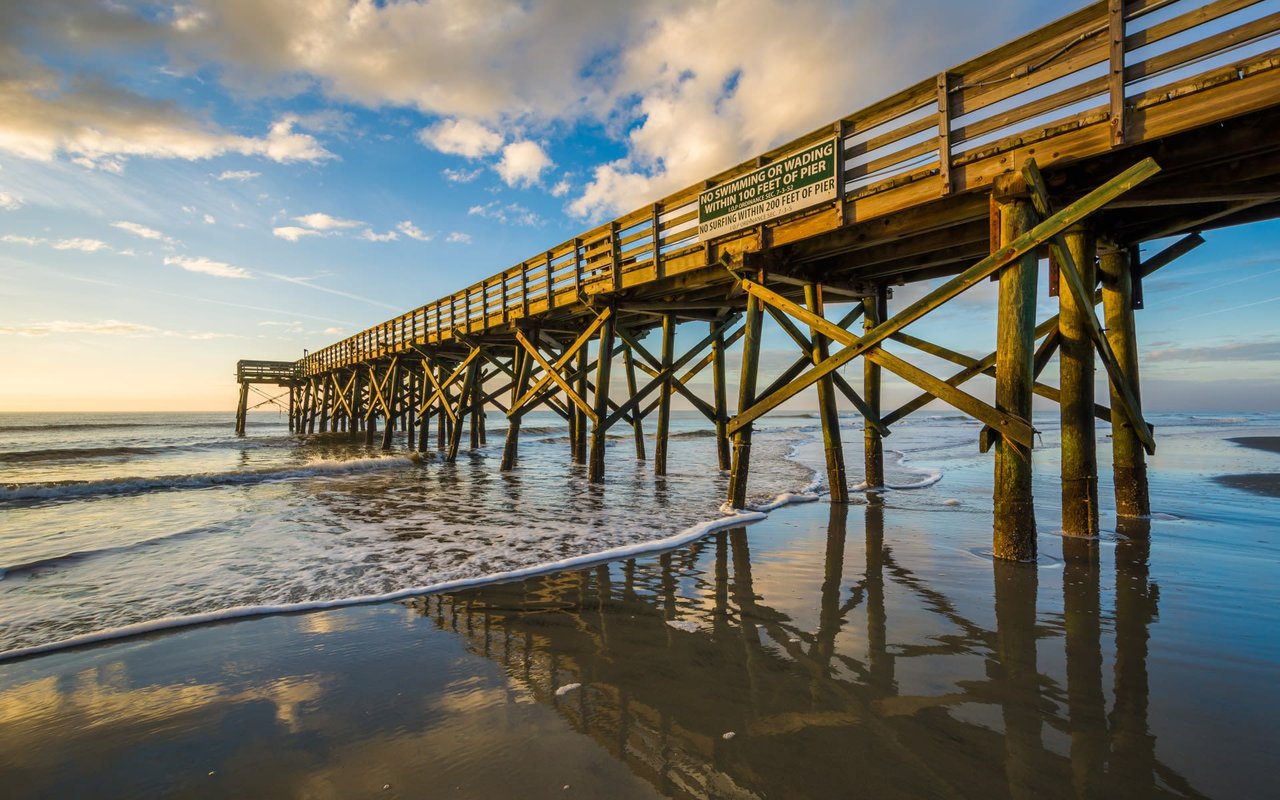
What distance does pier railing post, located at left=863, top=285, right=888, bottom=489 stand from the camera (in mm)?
8867

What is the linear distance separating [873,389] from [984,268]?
4.10 m

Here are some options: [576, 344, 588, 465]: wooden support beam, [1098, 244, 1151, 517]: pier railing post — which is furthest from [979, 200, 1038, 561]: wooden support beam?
[576, 344, 588, 465]: wooden support beam

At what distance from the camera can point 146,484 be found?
1261cm

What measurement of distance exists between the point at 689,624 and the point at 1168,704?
2.39 metres

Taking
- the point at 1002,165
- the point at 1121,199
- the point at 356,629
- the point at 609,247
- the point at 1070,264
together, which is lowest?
the point at 356,629

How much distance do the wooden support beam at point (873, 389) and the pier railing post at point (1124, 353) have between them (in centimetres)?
288

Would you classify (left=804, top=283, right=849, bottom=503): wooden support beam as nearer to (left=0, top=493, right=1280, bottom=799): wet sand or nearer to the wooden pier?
the wooden pier

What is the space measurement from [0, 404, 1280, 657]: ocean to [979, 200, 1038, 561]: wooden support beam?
37 cm

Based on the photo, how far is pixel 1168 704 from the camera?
8.16ft

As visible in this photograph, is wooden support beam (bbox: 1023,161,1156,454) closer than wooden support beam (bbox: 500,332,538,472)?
Yes

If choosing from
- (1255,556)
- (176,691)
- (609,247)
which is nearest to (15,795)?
(176,691)

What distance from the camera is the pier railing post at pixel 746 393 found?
7719 millimetres

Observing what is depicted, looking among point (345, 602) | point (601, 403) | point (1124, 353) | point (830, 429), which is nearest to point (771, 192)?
point (830, 429)

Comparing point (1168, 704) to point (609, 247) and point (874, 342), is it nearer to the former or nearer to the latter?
point (874, 342)
